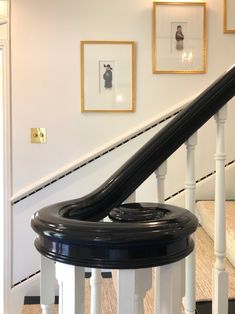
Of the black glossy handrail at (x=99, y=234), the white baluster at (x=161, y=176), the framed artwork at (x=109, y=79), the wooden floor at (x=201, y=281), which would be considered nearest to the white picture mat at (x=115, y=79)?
the framed artwork at (x=109, y=79)

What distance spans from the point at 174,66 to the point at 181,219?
2458 mm

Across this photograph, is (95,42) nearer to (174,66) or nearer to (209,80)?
(174,66)

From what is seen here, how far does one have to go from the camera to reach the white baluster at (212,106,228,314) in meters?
1.07

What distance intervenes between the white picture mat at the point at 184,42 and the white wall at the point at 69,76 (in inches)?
2.7

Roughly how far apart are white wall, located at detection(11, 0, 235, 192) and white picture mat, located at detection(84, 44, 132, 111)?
7cm

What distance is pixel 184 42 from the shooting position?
9.97ft

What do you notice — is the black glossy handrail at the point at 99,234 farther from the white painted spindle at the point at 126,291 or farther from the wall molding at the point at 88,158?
the wall molding at the point at 88,158

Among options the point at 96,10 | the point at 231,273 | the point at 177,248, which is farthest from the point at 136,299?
the point at 96,10

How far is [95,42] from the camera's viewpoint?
3.01 metres

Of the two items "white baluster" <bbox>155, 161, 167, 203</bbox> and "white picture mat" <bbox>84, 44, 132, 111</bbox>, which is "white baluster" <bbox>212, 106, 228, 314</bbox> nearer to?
"white baluster" <bbox>155, 161, 167, 203</bbox>

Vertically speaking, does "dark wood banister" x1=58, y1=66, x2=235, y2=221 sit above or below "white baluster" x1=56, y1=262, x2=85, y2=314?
above

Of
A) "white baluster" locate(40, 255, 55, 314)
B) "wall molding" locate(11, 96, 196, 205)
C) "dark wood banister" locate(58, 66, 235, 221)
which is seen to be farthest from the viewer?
"wall molding" locate(11, 96, 196, 205)

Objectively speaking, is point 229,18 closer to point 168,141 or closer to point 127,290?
point 168,141

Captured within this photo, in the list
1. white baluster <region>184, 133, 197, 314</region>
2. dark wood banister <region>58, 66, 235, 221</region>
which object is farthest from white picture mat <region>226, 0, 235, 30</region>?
white baluster <region>184, 133, 197, 314</region>
